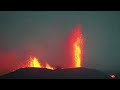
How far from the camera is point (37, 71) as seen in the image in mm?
11703
